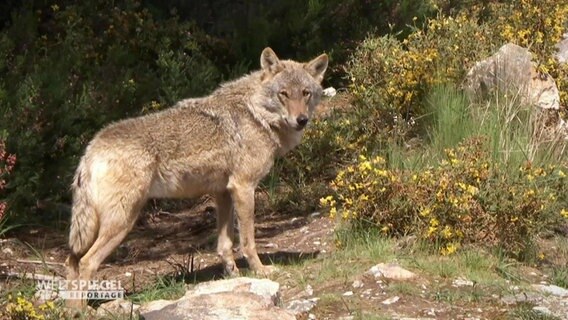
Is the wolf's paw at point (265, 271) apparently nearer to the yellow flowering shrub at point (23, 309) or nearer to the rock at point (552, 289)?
the yellow flowering shrub at point (23, 309)

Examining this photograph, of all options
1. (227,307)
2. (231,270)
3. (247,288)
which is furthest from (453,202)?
(227,307)

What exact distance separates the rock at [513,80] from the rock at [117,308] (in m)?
4.68

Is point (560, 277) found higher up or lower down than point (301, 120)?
lower down

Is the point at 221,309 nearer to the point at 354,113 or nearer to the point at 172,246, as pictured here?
the point at 172,246

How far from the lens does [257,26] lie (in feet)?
43.9

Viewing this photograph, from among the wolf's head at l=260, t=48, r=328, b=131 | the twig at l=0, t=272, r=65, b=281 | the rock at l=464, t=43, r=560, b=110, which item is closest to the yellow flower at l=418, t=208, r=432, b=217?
the wolf's head at l=260, t=48, r=328, b=131

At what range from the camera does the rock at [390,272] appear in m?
8.03

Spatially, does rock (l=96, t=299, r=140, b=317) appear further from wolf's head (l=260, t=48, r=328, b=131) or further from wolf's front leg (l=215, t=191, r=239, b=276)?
wolf's head (l=260, t=48, r=328, b=131)

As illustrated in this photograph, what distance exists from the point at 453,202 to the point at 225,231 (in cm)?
186

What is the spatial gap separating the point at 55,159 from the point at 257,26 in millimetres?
3845

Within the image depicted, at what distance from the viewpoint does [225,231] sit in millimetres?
9000

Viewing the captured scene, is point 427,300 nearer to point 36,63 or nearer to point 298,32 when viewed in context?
point 36,63

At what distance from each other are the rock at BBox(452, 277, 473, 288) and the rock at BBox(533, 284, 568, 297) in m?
0.49

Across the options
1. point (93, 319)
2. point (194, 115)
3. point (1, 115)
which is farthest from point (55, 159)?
point (93, 319)
